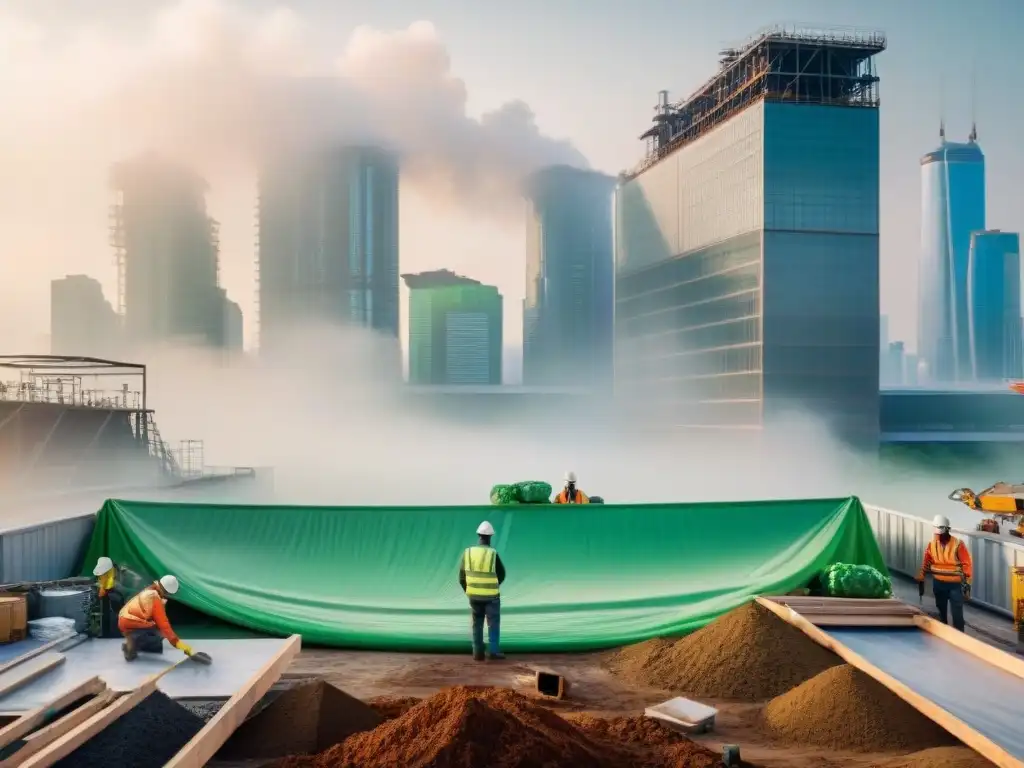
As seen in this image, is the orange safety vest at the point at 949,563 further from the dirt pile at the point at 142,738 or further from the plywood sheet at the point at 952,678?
the dirt pile at the point at 142,738

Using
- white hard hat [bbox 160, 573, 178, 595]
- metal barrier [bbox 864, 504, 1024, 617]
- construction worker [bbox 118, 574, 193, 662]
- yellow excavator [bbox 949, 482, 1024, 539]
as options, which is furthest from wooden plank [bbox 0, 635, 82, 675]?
yellow excavator [bbox 949, 482, 1024, 539]

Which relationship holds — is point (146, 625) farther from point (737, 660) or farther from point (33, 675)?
point (737, 660)

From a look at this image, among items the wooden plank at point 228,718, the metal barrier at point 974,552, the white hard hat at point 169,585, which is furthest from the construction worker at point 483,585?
the metal barrier at point 974,552

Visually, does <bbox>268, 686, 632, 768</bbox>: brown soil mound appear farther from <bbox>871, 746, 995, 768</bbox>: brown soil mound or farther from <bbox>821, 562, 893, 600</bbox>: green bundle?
<bbox>821, 562, 893, 600</bbox>: green bundle

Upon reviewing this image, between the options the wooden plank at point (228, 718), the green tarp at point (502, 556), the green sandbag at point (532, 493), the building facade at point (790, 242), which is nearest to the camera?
the wooden plank at point (228, 718)

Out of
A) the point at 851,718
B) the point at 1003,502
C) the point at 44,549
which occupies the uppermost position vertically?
the point at 1003,502

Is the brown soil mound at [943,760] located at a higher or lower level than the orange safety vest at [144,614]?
lower

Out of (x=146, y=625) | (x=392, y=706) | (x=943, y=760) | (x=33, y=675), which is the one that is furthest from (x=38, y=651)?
(x=943, y=760)
